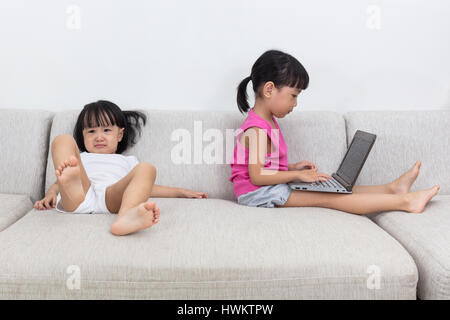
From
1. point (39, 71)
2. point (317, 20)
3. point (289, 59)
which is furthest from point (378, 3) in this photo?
point (39, 71)

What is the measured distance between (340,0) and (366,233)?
4.05ft

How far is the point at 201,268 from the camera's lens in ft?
3.77

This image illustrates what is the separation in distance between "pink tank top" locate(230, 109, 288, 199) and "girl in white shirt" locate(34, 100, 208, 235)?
0.16m

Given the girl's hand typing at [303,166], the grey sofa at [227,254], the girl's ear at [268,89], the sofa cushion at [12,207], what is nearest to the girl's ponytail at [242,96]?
the girl's ear at [268,89]

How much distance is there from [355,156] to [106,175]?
38.1 inches

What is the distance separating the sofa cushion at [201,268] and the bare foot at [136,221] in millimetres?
26

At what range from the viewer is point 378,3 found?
6.86ft

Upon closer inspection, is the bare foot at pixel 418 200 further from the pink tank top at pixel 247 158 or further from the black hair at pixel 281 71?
the black hair at pixel 281 71

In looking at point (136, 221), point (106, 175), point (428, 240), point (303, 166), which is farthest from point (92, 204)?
point (428, 240)

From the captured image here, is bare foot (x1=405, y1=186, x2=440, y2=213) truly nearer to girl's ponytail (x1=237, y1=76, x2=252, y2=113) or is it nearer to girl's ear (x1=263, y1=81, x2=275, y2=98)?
girl's ear (x1=263, y1=81, x2=275, y2=98)

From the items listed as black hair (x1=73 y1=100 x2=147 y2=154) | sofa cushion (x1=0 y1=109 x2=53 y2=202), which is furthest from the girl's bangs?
sofa cushion (x1=0 y1=109 x2=53 y2=202)

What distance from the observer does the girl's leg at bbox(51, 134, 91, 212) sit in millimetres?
1376

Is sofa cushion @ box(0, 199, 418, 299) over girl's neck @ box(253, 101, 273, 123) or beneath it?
beneath

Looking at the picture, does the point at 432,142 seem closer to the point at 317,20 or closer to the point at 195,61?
the point at 317,20
